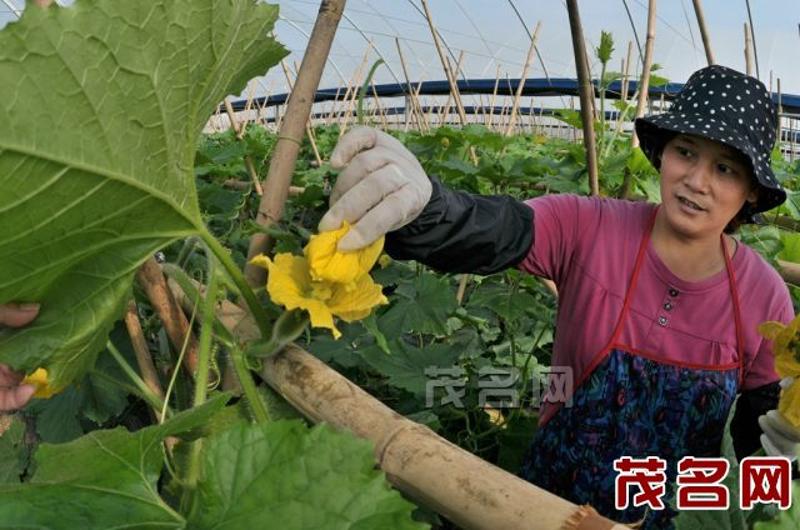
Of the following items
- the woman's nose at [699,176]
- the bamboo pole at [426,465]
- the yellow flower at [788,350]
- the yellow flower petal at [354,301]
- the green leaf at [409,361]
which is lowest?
the green leaf at [409,361]

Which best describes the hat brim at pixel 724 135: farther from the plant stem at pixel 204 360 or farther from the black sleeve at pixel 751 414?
the plant stem at pixel 204 360

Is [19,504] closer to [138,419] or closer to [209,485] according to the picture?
[209,485]

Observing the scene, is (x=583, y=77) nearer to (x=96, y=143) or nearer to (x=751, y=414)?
(x=751, y=414)

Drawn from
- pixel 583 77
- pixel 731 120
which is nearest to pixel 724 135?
pixel 731 120

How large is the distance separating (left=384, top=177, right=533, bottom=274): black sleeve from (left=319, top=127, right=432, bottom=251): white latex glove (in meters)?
0.08

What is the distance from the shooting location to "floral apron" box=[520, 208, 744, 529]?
1080 millimetres

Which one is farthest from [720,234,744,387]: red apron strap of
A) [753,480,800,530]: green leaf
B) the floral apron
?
[753,480,800,530]: green leaf

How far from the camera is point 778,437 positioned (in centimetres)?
89

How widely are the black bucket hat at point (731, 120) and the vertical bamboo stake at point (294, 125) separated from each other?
0.51 m

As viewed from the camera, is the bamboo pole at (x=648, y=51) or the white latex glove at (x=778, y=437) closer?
the white latex glove at (x=778, y=437)

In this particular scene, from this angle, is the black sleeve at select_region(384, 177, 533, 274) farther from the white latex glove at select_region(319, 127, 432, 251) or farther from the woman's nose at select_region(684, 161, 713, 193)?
the woman's nose at select_region(684, 161, 713, 193)

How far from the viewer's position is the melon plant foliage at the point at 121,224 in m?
0.41

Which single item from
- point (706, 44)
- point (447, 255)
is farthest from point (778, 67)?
point (447, 255)

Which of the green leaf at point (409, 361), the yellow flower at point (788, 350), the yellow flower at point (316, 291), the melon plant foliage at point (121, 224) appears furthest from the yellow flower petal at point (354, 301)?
the green leaf at point (409, 361)
